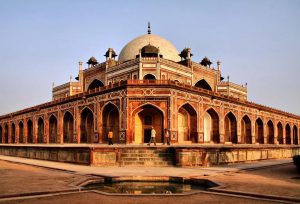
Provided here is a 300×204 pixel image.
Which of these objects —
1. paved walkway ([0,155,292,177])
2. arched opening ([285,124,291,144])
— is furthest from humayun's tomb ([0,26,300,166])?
paved walkway ([0,155,292,177])

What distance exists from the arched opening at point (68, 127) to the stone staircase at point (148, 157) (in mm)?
20670

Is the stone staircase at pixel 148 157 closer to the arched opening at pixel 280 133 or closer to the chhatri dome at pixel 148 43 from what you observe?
the chhatri dome at pixel 148 43

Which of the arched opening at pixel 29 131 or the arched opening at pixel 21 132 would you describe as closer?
the arched opening at pixel 29 131

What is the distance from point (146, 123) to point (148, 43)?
16566 millimetres

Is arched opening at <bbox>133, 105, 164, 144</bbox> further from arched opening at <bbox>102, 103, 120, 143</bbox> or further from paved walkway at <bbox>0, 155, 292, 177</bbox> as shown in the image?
paved walkway at <bbox>0, 155, 292, 177</bbox>

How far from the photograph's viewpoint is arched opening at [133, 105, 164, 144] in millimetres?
26391

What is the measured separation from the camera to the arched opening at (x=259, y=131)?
4003cm

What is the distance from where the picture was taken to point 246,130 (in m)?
37.5

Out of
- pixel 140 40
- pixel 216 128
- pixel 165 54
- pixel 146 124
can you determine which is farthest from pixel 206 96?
pixel 140 40

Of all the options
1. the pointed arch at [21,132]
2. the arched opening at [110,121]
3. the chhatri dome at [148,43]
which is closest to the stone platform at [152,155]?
the arched opening at [110,121]

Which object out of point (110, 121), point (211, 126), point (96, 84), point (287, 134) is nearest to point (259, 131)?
point (287, 134)

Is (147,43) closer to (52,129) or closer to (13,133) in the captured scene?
(52,129)

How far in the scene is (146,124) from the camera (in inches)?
1059

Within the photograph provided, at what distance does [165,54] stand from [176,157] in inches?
1051
